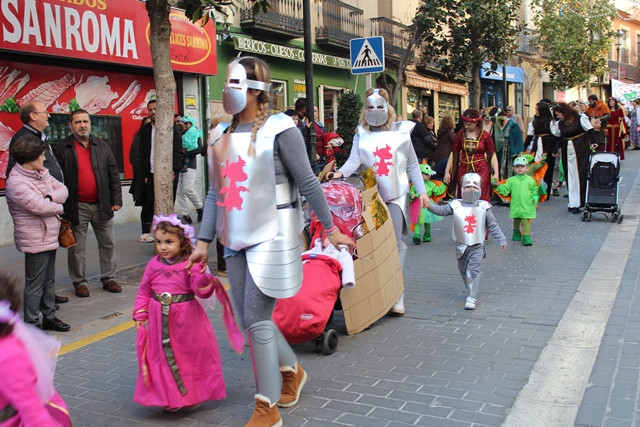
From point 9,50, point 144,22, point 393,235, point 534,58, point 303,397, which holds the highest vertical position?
point 534,58

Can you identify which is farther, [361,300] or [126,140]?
[126,140]

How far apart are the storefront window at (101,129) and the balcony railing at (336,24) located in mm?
8138

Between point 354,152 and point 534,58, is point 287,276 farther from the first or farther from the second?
point 534,58

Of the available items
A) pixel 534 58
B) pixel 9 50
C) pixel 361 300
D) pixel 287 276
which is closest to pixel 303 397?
pixel 287 276

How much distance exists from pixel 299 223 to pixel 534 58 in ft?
118

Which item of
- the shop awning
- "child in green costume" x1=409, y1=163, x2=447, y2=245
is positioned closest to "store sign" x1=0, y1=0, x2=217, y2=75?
"child in green costume" x1=409, y1=163, x2=447, y2=245

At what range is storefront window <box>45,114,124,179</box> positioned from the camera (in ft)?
37.6

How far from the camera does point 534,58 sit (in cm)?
3709

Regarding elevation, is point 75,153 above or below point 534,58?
below

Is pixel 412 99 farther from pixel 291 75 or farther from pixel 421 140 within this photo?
pixel 421 140

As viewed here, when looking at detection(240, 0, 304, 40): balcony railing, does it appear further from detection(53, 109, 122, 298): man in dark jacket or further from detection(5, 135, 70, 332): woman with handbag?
detection(5, 135, 70, 332): woman with handbag

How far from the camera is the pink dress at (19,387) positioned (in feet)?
8.53

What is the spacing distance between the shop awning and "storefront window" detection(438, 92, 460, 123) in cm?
28

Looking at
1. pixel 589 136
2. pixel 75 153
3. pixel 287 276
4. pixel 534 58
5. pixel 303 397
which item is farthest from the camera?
pixel 534 58
